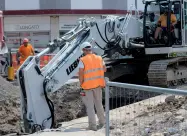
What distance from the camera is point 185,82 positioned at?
46.6 feet

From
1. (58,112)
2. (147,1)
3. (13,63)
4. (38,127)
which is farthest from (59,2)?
(38,127)

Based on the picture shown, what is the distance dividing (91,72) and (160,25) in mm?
5406

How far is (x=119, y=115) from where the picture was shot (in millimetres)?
7152

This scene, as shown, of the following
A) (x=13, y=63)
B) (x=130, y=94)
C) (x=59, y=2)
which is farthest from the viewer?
(x=59, y=2)

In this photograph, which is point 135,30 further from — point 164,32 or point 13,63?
point 13,63

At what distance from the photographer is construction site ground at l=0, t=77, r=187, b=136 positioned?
20.5 feet

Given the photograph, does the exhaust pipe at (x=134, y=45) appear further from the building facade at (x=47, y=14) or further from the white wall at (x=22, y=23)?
the white wall at (x=22, y=23)

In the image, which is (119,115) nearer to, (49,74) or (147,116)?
(147,116)

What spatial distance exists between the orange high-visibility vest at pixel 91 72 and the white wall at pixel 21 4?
26.3 meters

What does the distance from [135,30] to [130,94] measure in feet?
19.0

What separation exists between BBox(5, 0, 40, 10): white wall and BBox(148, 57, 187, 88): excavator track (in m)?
21.6

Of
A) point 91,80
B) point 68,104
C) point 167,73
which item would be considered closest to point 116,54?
point 167,73

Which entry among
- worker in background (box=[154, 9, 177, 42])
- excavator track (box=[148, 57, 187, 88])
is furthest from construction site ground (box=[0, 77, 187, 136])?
worker in background (box=[154, 9, 177, 42])

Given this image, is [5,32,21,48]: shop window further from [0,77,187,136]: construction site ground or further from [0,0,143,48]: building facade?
[0,77,187,136]: construction site ground
